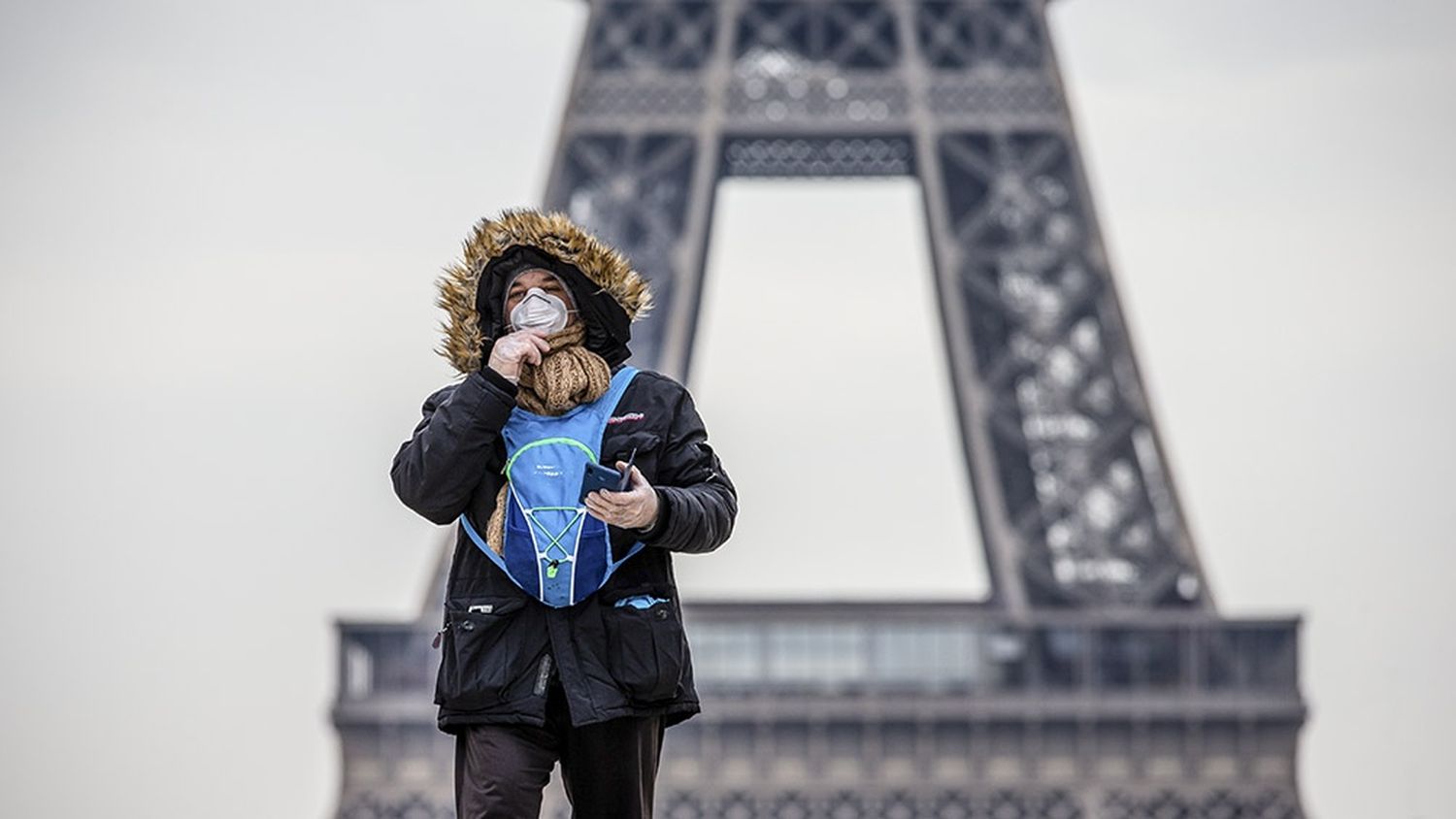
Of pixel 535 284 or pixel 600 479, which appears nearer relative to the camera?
pixel 600 479

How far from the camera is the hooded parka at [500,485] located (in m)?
6.86

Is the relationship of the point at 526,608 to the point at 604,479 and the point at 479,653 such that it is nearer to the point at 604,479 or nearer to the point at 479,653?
the point at 479,653

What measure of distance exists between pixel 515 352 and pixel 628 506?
41cm

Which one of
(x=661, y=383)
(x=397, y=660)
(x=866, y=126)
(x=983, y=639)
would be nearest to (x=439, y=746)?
(x=397, y=660)

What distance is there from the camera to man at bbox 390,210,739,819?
22.5ft

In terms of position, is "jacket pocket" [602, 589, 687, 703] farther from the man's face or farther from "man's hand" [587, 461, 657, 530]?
A: the man's face

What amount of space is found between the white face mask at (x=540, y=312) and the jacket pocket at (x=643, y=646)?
55cm

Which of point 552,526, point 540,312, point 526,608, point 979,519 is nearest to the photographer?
point 552,526

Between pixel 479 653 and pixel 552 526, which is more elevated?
pixel 552 526

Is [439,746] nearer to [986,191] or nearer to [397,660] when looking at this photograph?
[397,660]

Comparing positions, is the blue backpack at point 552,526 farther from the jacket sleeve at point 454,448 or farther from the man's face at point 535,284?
the man's face at point 535,284

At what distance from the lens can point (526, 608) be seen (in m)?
6.93

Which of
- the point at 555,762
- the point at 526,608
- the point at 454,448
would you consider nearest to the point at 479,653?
the point at 526,608

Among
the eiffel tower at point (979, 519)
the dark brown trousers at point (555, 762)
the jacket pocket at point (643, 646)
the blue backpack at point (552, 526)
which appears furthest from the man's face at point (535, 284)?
the eiffel tower at point (979, 519)
